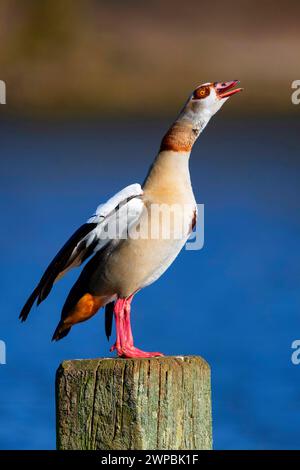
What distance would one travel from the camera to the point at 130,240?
17.1ft

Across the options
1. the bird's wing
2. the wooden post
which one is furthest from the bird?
the wooden post

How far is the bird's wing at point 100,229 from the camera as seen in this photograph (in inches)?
202

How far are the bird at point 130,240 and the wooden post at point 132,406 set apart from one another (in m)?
1.08

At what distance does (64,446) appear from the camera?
12.6 feet

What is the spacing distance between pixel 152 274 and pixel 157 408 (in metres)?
1.60

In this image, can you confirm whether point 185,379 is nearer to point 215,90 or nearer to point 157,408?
point 157,408

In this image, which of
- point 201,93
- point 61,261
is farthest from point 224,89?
point 61,261

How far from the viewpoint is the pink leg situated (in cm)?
486

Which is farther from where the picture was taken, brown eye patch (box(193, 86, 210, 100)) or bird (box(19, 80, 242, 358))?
brown eye patch (box(193, 86, 210, 100))

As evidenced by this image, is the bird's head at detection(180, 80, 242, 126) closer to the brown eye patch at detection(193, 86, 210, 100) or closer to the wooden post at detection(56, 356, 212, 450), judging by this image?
the brown eye patch at detection(193, 86, 210, 100)
